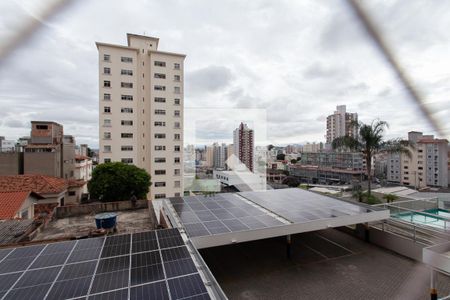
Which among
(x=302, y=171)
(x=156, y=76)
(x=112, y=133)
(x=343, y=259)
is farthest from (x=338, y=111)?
(x=343, y=259)

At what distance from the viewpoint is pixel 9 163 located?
77.4 feet

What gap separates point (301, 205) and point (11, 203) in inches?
576

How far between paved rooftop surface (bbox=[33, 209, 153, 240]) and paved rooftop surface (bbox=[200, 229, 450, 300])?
3056 millimetres

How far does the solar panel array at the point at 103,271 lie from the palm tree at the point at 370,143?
12130 millimetres

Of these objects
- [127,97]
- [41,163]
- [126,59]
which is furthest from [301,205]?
[41,163]

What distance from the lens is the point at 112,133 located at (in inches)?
1013

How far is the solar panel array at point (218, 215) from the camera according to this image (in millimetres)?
7013

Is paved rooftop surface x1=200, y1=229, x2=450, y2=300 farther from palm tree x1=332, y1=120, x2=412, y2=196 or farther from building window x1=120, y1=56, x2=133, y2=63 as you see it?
building window x1=120, y1=56, x2=133, y2=63

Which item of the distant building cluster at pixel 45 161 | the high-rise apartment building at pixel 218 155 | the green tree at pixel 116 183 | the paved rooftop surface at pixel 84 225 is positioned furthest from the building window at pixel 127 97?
the high-rise apartment building at pixel 218 155

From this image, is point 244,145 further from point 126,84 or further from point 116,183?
point 116,183

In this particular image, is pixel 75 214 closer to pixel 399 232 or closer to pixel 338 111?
pixel 399 232

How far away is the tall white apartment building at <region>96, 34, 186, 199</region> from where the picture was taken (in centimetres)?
2564

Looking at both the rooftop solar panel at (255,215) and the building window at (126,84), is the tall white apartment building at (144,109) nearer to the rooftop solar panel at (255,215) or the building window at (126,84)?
the building window at (126,84)

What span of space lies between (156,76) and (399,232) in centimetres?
2688
